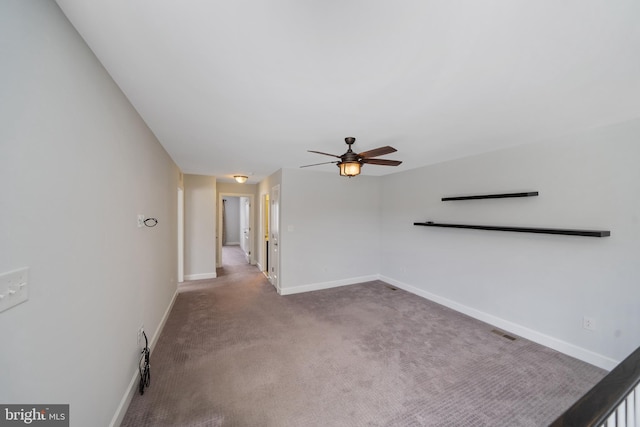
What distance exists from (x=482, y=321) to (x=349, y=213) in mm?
2847

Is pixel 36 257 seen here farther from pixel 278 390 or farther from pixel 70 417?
pixel 278 390

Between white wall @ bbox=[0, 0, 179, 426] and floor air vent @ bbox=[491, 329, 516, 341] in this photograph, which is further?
floor air vent @ bbox=[491, 329, 516, 341]

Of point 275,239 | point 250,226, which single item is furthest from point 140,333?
point 250,226

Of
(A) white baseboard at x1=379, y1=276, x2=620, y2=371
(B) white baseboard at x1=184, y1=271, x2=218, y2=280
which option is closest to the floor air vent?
(A) white baseboard at x1=379, y1=276, x2=620, y2=371

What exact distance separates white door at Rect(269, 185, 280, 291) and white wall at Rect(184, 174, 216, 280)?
1469 millimetres

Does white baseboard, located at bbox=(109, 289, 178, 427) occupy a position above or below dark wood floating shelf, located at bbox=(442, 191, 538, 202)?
below

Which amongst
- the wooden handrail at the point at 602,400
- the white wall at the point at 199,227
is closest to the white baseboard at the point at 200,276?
the white wall at the point at 199,227

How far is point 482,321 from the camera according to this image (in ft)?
10.9

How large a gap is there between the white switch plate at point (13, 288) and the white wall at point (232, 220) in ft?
33.3

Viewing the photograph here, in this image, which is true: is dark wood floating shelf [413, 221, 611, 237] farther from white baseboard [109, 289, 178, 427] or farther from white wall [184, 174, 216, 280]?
white wall [184, 174, 216, 280]

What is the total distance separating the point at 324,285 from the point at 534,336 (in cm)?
318

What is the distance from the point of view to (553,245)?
2.70m

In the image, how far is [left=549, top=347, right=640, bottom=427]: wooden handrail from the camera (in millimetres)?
732

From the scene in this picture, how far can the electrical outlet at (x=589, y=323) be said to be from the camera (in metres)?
2.39
